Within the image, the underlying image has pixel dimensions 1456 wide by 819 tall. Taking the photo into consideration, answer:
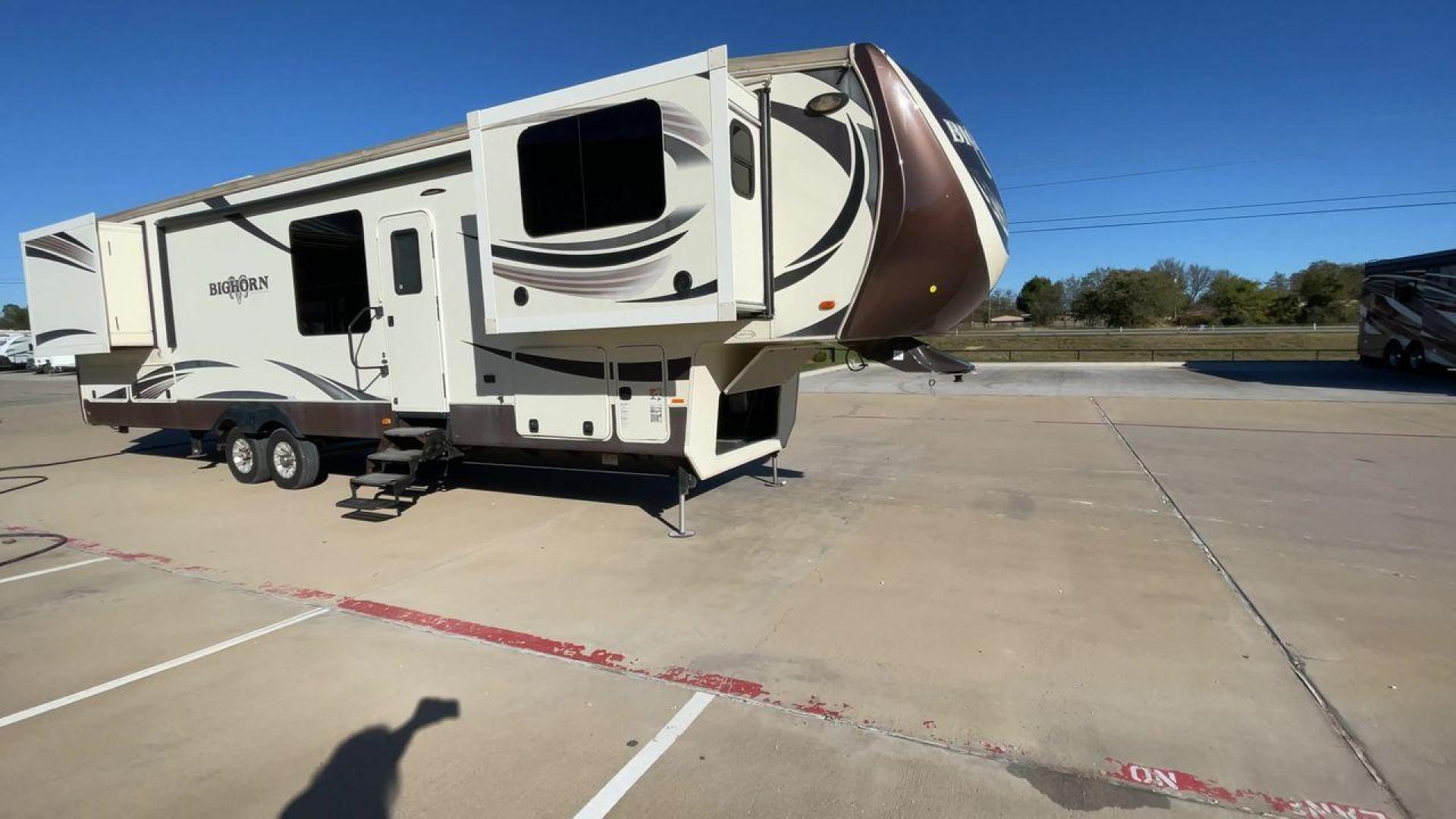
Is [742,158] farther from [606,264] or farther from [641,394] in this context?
[641,394]

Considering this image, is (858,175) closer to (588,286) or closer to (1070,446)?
(588,286)

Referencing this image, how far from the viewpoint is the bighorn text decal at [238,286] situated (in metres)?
7.18

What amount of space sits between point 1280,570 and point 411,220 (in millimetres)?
7474

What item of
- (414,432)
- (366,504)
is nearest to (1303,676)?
(414,432)

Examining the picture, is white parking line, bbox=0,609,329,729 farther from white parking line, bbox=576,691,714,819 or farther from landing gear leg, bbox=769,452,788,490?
landing gear leg, bbox=769,452,788,490

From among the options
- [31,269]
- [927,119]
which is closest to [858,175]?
[927,119]

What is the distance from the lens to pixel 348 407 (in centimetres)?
686

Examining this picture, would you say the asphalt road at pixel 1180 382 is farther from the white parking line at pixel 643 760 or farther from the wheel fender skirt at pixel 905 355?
the white parking line at pixel 643 760

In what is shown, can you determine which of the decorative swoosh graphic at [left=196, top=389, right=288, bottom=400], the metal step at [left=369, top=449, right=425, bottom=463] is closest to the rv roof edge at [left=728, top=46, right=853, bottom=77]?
the metal step at [left=369, top=449, right=425, bottom=463]

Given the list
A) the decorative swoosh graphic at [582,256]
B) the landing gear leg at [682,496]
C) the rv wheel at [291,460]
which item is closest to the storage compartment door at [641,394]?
the landing gear leg at [682,496]

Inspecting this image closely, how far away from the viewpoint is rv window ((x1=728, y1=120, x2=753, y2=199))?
467cm

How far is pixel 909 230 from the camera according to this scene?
15.3 feet

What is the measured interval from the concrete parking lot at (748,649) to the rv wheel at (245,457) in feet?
0.93

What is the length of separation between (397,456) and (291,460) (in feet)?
7.50
